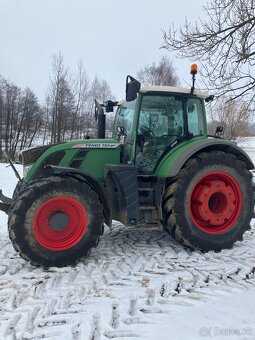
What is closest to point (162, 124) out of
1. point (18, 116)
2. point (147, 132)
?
point (147, 132)

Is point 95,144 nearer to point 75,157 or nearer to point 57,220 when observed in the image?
point 75,157

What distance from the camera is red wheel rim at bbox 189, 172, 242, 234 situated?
4965 millimetres

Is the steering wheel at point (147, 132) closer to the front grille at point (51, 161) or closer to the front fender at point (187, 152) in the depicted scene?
the front fender at point (187, 152)

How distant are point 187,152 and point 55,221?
1.89m

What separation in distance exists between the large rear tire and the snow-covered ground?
0.75ft

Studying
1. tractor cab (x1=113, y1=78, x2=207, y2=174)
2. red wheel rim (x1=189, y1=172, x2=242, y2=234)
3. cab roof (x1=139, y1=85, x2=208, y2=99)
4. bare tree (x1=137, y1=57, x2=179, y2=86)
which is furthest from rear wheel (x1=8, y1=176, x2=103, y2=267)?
bare tree (x1=137, y1=57, x2=179, y2=86)

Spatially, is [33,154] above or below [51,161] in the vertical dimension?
above

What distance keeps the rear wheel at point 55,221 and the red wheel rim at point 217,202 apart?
140 centimetres

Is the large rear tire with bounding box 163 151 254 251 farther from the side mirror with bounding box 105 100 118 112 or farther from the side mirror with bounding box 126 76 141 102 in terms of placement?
the side mirror with bounding box 105 100 118 112

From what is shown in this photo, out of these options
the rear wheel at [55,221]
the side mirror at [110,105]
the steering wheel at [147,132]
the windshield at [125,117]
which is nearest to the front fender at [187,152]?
the steering wheel at [147,132]

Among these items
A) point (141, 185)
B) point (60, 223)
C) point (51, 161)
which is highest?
point (51, 161)

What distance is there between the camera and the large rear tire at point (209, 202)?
4.80 m

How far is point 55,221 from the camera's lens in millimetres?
4367

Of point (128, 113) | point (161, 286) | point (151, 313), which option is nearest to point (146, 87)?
point (128, 113)
